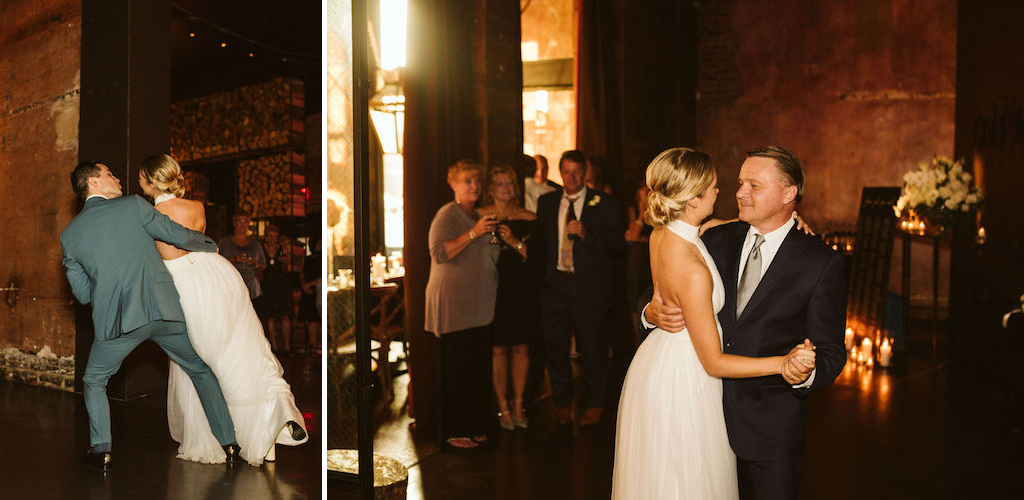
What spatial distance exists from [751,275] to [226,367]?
9.56 feet

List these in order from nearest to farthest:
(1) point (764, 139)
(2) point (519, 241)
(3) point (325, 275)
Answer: (3) point (325, 275) → (2) point (519, 241) → (1) point (764, 139)

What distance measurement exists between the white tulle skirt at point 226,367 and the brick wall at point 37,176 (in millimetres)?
2608

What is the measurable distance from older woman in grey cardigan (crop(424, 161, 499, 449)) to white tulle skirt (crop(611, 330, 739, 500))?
7.26 ft

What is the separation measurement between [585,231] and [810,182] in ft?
25.9

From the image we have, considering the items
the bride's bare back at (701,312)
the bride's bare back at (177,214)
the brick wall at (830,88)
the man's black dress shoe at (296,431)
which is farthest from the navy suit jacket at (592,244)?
the brick wall at (830,88)

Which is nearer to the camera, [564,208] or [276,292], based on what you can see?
[564,208]

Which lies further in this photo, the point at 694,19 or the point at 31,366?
the point at 694,19

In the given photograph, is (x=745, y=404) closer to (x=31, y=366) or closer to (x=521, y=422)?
(x=521, y=422)

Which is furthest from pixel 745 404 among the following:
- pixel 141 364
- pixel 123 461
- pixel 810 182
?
pixel 810 182

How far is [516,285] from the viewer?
4.82m

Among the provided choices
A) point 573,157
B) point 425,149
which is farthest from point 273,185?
point 573,157

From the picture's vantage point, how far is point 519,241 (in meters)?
4.71

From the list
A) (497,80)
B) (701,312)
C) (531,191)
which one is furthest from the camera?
(531,191)

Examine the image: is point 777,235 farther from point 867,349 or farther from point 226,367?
point 867,349
